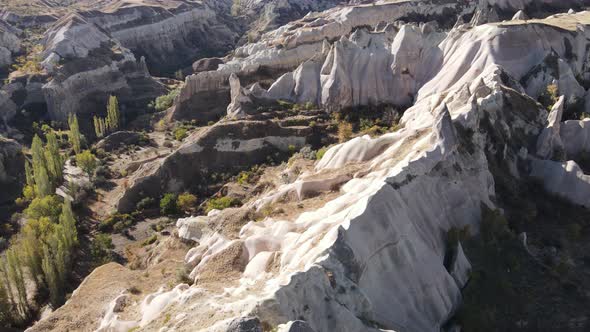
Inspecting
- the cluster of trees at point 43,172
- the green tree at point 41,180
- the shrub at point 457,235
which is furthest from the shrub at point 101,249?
the shrub at point 457,235

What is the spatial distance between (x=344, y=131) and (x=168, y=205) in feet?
61.9

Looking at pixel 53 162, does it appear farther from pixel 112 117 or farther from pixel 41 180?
pixel 112 117

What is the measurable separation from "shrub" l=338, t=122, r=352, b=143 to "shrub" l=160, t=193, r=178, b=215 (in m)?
17.1

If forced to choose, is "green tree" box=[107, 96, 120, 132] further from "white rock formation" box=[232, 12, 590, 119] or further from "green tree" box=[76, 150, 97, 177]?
"white rock formation" box=[232, 12, 590, 119]

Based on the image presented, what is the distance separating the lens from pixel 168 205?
1775 inches

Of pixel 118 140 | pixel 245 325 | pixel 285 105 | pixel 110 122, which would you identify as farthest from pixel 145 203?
pixel 245 325

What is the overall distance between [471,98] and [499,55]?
18.3 m

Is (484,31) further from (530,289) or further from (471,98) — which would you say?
(530,289)

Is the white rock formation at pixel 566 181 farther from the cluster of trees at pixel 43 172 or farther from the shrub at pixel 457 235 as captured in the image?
the cluster of trees at pixel 43 172

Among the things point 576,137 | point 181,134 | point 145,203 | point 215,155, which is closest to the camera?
point 576,137

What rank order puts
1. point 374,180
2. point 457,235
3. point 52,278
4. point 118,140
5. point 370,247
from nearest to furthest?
point 370,247
point 457,235
point 374,180
point 52,278
point 118,140

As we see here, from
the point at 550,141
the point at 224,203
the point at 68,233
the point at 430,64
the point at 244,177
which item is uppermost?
the point at 430,64

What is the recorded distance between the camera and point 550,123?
36.4 m

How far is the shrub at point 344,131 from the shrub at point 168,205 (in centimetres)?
1708
